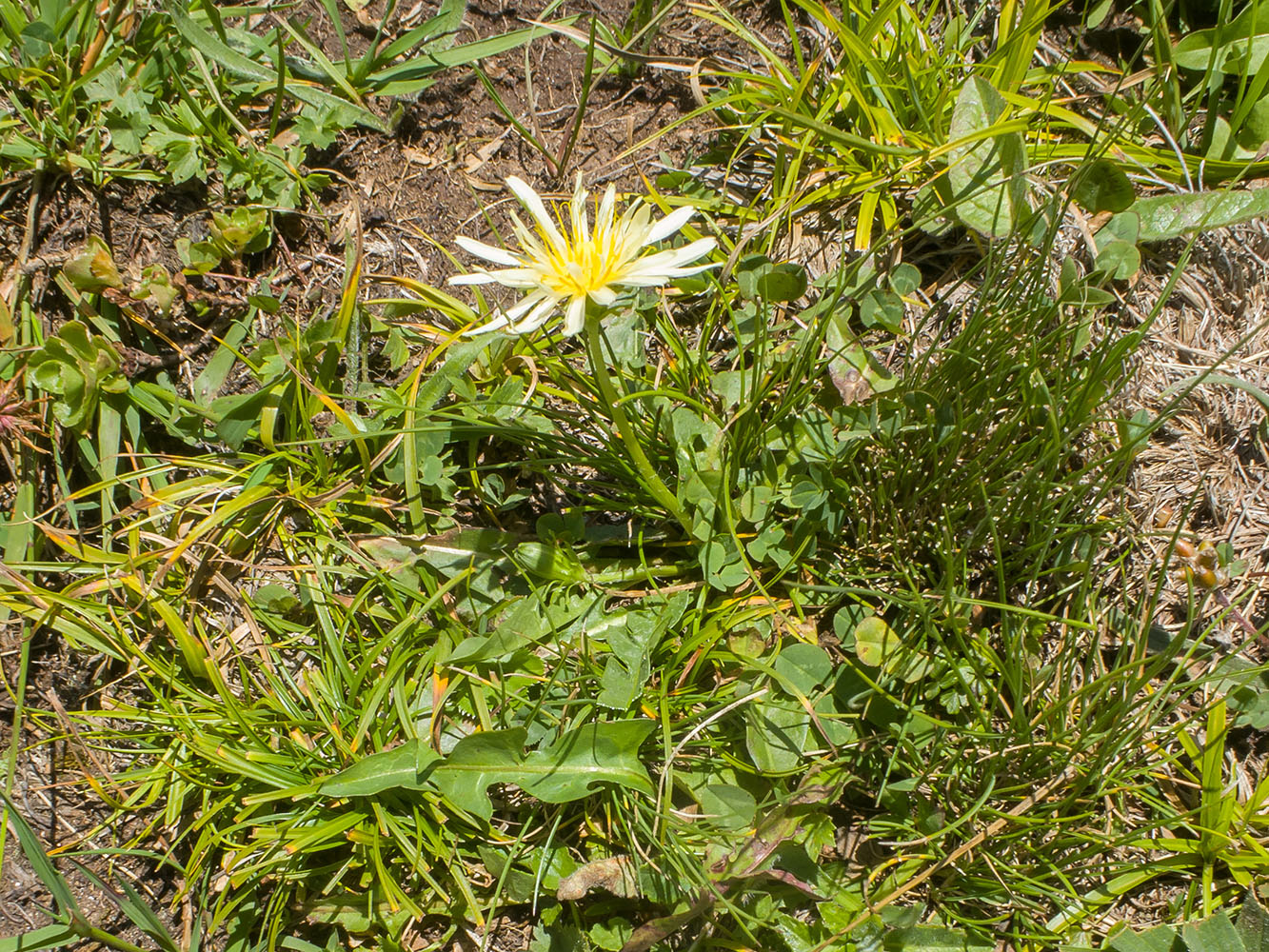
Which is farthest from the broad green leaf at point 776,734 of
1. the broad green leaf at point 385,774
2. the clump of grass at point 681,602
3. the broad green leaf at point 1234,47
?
the broad green leaf at point 1234,47

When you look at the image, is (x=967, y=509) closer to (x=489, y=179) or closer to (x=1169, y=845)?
(x=1169, y=845)

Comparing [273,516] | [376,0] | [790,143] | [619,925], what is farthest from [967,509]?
[376,0]

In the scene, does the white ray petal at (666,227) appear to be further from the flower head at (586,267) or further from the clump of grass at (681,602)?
the clump of grass at (681,602)

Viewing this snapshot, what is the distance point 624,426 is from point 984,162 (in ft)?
3.58

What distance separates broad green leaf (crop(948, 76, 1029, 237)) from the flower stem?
0.91m

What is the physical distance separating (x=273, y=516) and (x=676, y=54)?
65.0 inches

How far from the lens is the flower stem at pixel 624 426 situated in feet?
5.42

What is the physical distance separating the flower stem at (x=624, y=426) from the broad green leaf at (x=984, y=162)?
91 centimetres

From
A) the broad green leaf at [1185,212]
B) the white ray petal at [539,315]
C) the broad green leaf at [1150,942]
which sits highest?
the white ray petal at [539,315]

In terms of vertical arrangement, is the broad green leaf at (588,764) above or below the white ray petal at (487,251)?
below

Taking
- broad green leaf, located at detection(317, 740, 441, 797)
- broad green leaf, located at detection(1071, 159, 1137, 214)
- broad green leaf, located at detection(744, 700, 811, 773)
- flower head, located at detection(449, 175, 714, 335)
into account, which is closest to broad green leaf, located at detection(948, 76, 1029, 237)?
broad green leaf, located at detection(1071, 159, 1137, 214)

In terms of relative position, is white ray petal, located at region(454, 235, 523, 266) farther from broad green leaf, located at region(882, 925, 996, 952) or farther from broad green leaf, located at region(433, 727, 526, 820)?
broad green leaf, located at region(882, 925, 996, 952)

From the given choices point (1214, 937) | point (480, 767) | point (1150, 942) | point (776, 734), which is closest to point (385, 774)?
point (480, 767)

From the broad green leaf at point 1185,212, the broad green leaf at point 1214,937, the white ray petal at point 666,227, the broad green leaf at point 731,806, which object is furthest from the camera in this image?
the broad green leaf at point 1185,212
